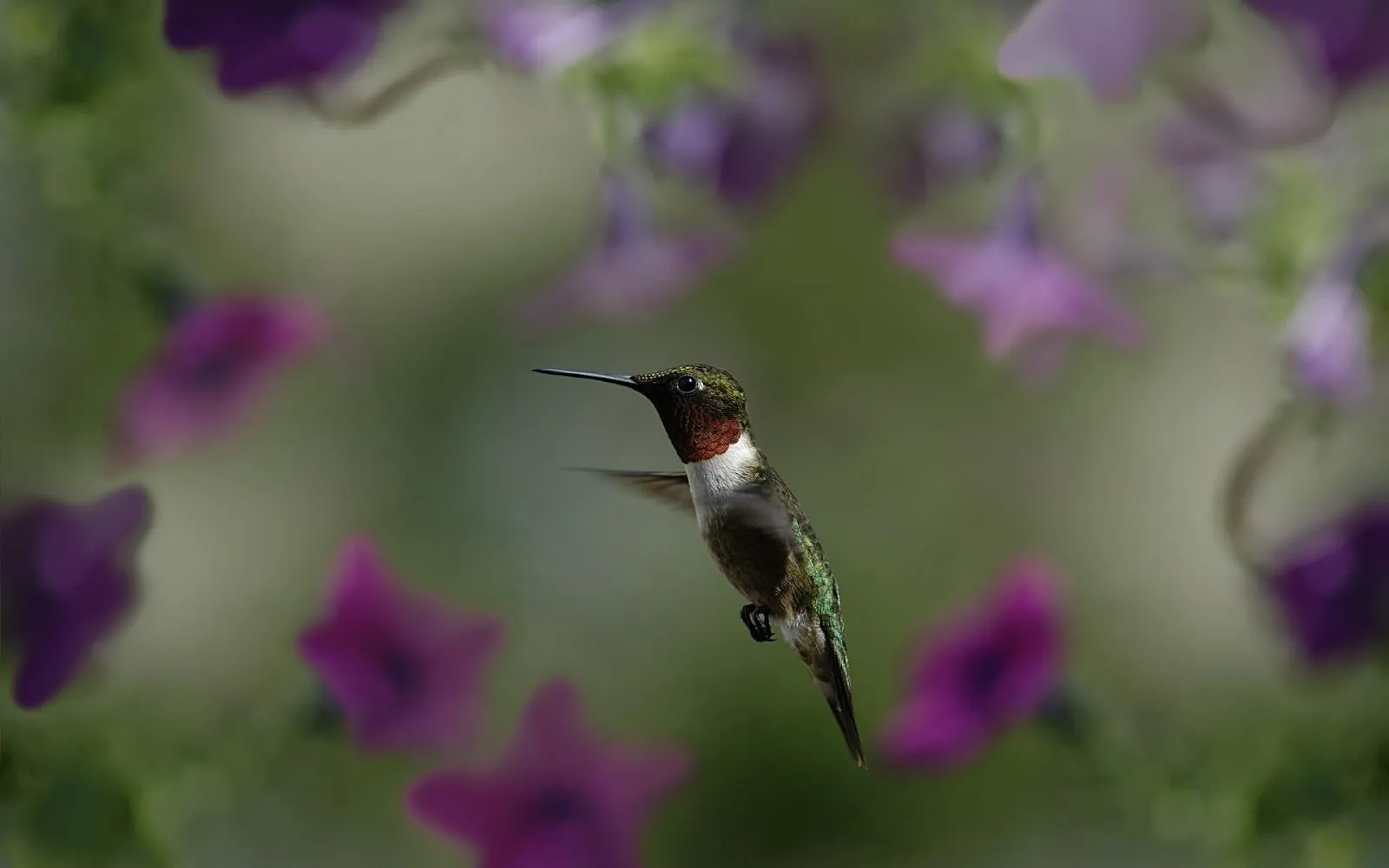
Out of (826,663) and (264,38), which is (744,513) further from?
(264,38)

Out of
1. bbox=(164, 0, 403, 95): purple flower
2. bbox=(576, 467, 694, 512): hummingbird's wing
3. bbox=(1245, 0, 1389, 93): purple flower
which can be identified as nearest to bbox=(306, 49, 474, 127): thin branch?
bbox=(164, 0, 403, 95): purple flower

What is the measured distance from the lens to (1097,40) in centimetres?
48

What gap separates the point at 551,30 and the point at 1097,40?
177 mm

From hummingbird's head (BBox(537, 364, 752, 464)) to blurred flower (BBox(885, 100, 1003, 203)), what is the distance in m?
0.24

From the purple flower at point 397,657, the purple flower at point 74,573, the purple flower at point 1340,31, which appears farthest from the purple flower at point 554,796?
the purple flower at point 1340,31

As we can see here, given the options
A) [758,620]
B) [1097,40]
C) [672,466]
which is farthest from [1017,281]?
[672,466]

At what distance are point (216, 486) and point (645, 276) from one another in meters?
0.42

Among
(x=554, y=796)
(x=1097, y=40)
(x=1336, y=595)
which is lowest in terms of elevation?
(x=554, y=796)

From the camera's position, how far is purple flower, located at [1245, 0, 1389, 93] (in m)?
0.51

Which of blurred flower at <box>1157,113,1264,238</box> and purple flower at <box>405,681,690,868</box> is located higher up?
blurred flower at <box>1157,113,1264,238</box>

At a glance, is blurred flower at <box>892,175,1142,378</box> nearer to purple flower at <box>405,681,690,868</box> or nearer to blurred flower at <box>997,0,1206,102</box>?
blurred flower at <box>997,0,1206,102</box>

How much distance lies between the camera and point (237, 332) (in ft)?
1.89

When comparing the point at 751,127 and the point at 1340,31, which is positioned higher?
the point at 1340,31

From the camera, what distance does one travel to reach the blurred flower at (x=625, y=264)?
1.76 feet
